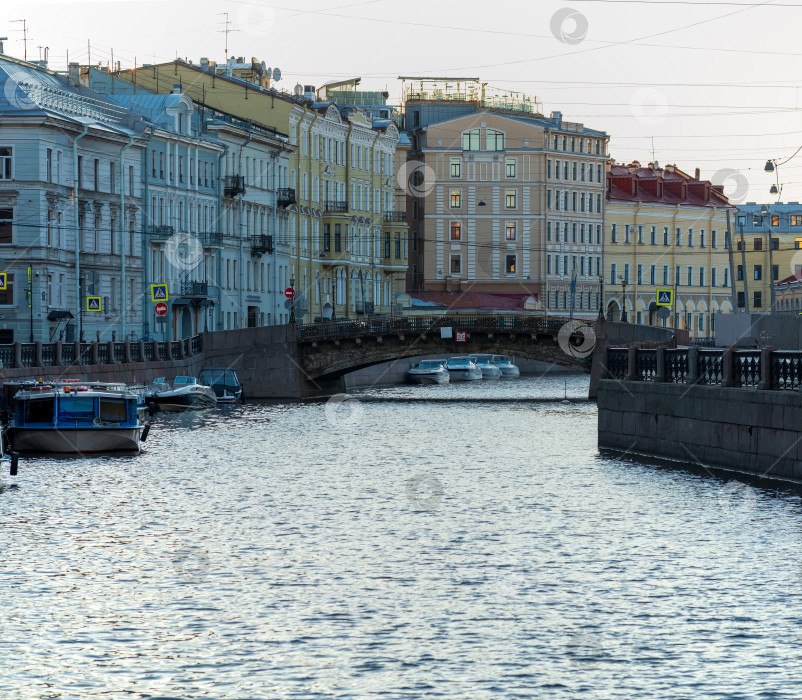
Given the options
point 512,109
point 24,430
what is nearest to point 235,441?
point 24,430

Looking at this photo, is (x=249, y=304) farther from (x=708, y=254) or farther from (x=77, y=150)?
(x=708, y=254)

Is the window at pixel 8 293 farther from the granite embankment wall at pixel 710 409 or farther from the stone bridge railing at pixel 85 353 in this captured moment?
the granite embankment wall at pixel 710 409

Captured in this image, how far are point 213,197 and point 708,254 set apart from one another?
59460 mm

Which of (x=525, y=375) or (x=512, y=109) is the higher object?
(x=512, y=109)

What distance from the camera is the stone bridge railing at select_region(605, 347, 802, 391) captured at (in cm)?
3114

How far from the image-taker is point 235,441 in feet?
149

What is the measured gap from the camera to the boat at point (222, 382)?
217ft

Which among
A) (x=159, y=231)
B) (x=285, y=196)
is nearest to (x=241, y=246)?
(x=285, y=196)

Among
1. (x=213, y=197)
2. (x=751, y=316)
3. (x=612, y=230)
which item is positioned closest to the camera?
(x=751, y=316)

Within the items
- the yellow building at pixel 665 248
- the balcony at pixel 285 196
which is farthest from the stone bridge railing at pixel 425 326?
the yellow building at pixel 665 248

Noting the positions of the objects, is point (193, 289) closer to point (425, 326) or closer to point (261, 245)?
point (261, 245)

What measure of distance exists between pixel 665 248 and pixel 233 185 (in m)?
53.0

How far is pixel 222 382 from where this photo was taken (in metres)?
66.4

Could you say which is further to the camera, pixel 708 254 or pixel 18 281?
pixel 708 254
